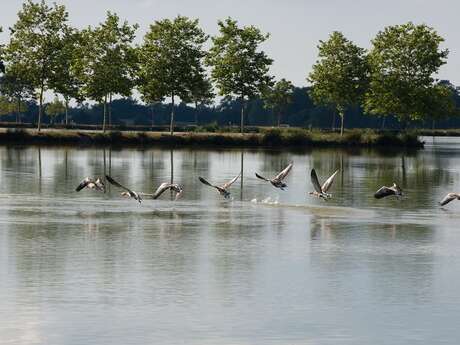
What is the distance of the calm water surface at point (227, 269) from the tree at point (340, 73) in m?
108

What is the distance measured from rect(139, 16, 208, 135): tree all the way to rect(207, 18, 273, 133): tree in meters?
3.87

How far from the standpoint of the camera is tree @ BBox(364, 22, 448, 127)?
516 ft

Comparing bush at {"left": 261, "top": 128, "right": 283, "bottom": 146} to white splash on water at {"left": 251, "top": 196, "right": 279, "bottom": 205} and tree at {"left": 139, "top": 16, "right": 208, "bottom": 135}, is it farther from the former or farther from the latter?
white splash on water at {"left": 251, "top": 196, "right": 279, "bottom": 205}

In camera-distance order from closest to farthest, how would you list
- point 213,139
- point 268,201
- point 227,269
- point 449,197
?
point 227,269 < point 449,197 < point 268,201 < point 213,139

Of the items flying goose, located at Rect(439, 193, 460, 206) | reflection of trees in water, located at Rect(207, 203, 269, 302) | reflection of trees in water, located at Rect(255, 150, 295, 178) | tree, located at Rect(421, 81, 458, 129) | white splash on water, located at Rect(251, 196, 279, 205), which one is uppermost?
tree, located at Rect(421, 81, 458, 129)

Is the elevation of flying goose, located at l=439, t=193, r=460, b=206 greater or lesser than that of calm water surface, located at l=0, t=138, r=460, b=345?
greater

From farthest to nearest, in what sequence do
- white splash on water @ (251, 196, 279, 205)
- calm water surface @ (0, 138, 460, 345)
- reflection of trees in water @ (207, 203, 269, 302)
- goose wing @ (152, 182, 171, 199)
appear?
1. white splash on water @ (251, 196, 279, 205)
2. goose wing @ (152, 182, 171, 199)
3. reflection of trees in water @ (207, 203, 269, 302)
4. calm water surface @ (0, 138, 460, 345)

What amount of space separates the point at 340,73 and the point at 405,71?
32.8ft

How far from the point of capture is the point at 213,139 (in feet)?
405

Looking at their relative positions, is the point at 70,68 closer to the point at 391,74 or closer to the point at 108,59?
the point at 108,59

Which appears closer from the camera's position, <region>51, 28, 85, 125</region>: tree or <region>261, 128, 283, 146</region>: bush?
<region>261, 128, 283, 146</region>: bush

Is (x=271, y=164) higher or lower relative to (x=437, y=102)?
lower

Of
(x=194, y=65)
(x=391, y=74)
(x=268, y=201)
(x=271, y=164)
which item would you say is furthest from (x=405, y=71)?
(x=268, y=201)

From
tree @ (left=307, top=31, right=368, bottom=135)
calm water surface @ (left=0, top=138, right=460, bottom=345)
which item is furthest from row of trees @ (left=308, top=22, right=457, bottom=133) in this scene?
calm water surface @ (left=0, top=138, right=460, bottom=345)
